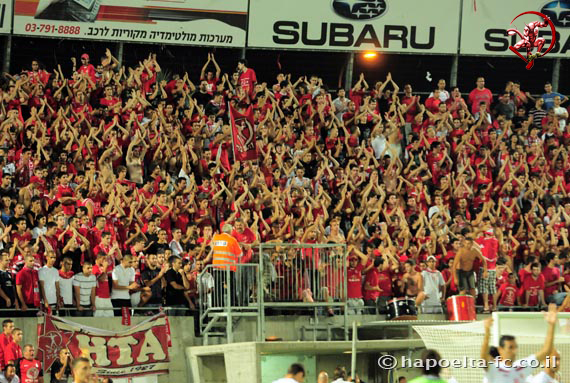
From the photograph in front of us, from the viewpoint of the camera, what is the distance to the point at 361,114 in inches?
1033

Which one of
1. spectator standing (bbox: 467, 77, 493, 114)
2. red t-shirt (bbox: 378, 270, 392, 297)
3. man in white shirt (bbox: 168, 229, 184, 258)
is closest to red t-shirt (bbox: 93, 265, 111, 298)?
man in white shirt (bbox: 168, 229, 184, 258)

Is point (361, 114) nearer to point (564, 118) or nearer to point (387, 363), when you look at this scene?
point (564, 118)

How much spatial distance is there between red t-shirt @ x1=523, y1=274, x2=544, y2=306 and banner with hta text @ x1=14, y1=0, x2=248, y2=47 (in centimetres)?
913

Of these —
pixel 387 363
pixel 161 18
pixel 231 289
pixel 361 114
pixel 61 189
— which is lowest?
pixel 387 363

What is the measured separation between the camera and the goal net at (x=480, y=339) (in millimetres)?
14738

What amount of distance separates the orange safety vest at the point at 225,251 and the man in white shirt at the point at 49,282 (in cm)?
239

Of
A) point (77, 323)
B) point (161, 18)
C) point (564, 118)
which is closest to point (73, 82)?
point (161, 18)

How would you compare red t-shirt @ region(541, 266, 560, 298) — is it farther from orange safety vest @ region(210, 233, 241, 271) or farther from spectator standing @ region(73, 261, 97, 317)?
spectator standing @ region(73, 261, 97, 317)

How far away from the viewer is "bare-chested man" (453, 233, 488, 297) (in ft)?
67.6

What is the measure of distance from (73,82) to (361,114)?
6118 mm

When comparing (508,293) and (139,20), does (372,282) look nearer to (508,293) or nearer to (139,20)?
(508,293)

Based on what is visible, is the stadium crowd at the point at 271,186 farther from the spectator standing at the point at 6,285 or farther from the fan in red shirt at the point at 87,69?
the fan in red shirt at the point at 87,69

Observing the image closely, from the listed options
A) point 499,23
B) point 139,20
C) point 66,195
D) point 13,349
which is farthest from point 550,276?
point 139,20

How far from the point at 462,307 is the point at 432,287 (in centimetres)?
87
